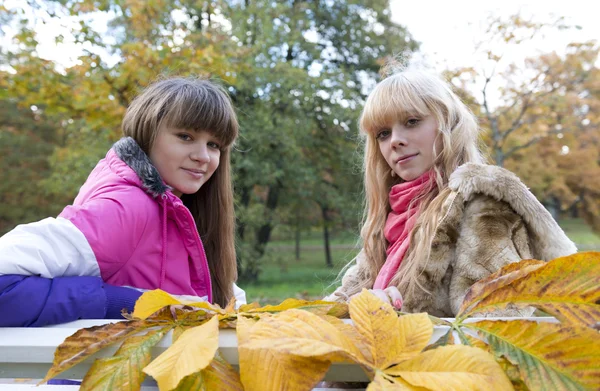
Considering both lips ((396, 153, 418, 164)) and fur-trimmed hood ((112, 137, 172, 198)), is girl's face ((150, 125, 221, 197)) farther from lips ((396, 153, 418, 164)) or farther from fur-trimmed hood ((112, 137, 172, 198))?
lips ((396, 153, 418, 164))

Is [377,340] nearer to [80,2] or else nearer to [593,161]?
[80,2]

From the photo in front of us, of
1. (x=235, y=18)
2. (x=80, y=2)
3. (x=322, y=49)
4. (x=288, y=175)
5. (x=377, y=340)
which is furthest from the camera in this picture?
(x=322, y=49)

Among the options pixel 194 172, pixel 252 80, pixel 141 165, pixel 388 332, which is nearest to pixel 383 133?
pixel 194 172

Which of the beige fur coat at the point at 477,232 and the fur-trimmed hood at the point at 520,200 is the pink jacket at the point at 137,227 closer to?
the beige fur coat at the point at 477,232

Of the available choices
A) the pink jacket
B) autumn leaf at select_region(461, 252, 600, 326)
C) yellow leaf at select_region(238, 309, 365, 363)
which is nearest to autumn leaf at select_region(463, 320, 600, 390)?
autumn leaf at select_region(461, 252, 600, 326)

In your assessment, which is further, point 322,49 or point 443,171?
point 322,49

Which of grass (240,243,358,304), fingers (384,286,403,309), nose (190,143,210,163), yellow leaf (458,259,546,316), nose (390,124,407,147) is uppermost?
nose (390,124,407,147)

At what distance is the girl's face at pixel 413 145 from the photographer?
6.78 ft

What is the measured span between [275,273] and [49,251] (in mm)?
17931

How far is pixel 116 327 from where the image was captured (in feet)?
2.01

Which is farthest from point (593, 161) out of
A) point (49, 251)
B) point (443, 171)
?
point (49, 251)

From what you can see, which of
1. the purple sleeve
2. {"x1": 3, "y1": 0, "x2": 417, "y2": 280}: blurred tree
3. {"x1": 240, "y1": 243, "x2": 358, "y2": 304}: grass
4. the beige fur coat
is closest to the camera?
the purple sleeve

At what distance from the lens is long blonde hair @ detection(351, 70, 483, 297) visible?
6.53 ft

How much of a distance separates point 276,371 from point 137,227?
1207mm
